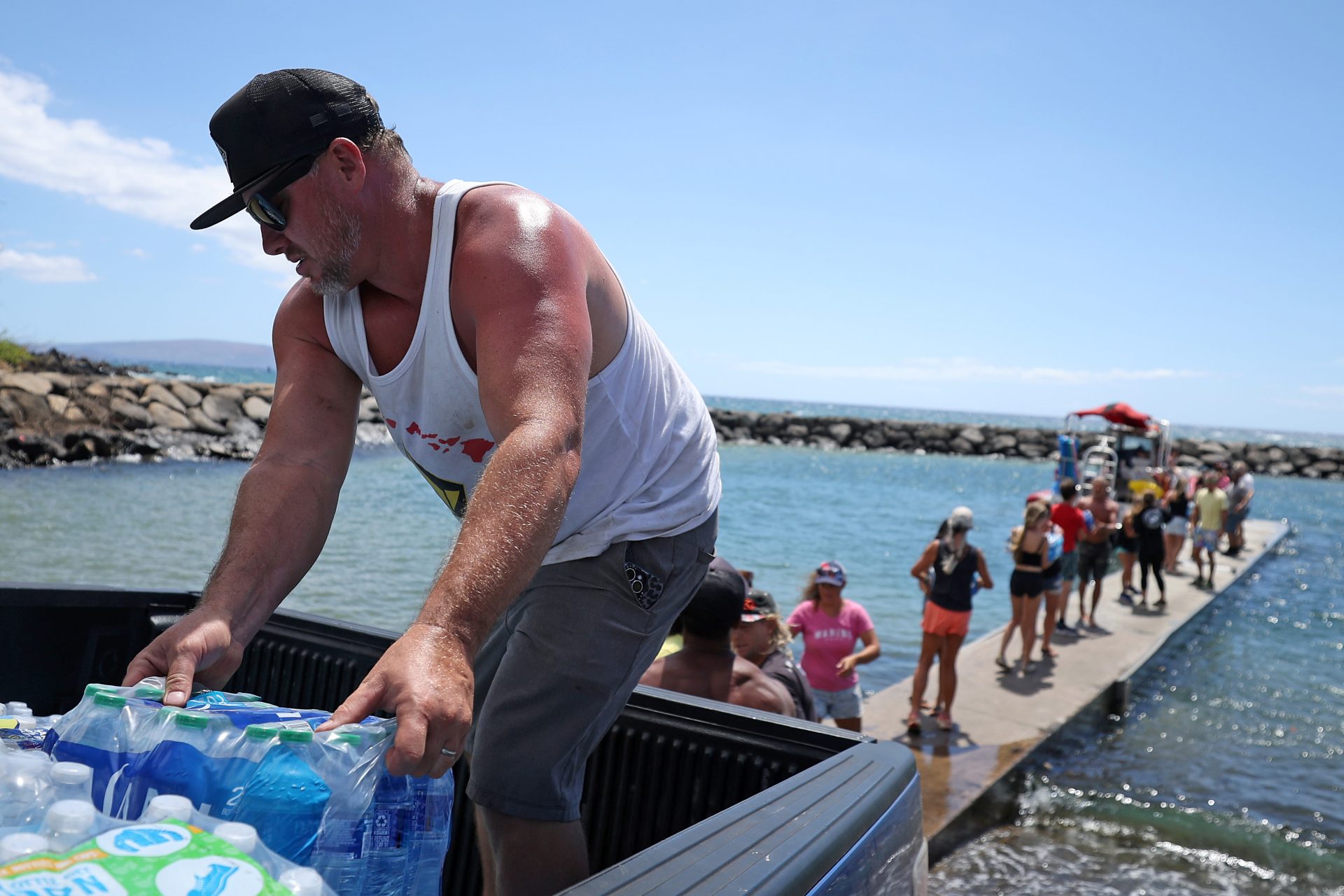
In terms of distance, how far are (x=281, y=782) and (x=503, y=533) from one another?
41cm

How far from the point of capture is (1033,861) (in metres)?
5.77

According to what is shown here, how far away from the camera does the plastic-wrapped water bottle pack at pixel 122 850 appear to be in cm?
100

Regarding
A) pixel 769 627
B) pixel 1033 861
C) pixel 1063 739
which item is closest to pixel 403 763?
pixel 769 627

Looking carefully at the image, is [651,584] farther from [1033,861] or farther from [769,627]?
[1033,861]

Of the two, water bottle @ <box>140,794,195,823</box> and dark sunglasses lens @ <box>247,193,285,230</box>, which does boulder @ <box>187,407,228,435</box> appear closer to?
dark sunglasses lens @ <box>247,193,285,230</box>

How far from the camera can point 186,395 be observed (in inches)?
1120

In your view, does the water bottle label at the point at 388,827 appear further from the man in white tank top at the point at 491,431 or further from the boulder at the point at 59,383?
the boulder at the point at 59,383

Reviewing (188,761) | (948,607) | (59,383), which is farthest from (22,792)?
(59,383)

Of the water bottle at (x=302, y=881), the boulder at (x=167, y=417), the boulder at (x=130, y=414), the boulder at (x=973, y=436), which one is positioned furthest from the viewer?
the boulder at (x=973, y=436)

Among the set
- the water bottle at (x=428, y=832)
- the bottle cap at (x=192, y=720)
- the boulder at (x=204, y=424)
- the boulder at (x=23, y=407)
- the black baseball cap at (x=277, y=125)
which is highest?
the black baseball cap at (x=277, y=125)

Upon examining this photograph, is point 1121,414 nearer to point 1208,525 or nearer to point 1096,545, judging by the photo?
point 1208,525

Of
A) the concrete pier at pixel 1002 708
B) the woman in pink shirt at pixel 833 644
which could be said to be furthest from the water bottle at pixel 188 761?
the woman in pink shirt at pixel 833 644

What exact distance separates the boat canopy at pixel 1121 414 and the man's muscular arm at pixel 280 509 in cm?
2319

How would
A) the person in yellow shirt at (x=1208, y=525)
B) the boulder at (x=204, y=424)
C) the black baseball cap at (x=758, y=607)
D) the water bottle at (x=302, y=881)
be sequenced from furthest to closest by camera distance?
the boulder at (x=204, y=424)
the person in yellow shirt at (x=1208, y=525)
the black baseball cap at (x=758, y=607)
the water bottle at (x=302, y=881)
